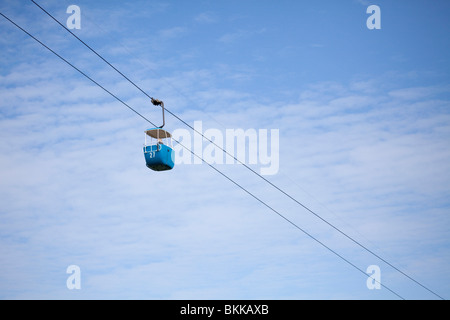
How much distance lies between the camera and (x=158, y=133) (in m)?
22.0

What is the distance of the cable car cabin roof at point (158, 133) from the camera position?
861 inches

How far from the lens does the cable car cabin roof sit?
71.7 ft
